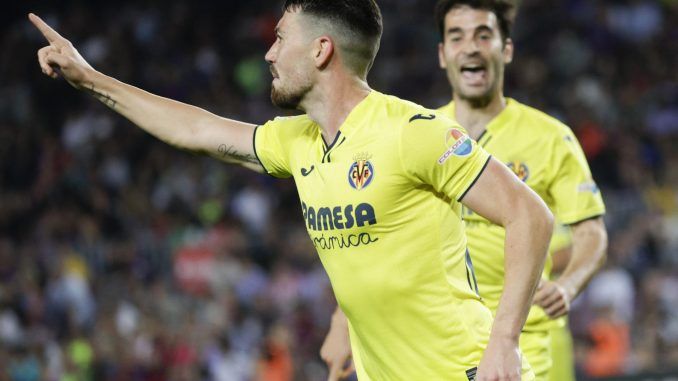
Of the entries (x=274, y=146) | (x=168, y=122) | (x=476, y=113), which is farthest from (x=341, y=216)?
(x=476, y=113)

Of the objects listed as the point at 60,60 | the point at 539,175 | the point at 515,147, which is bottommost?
the point at 539,175

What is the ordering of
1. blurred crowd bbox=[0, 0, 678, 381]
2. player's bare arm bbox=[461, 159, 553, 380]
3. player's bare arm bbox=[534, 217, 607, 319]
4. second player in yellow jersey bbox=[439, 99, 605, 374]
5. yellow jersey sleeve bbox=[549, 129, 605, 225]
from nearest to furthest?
player's bare arm bbox=[461, 159, 553, 380] < player's bare arm bbox=[534, 217, 607, 319] < second player in yellow jersey bbox=[439, 99, 605, 374] < yellow jersey sleeve bbox=[549, 129, 605, 225] < blurred crowd bbox=[0, 0, 678, 381]

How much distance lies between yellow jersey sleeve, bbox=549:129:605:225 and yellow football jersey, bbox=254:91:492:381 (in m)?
1.58

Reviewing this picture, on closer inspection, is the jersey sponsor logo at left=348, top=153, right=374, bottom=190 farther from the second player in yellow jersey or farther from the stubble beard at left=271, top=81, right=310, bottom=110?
the second player in yellow jersey

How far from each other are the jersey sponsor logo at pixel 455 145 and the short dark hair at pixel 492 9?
1.91m

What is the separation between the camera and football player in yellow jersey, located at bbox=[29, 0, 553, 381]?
3555mm

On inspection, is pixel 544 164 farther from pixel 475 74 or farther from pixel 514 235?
pixel 514 235

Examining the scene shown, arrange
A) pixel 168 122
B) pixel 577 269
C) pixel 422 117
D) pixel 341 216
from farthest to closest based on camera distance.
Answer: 1. pixel 577 269
2. pixel 168 122
3. pixel 341 216
4. pixel 422 117

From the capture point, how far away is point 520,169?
17.4 ft

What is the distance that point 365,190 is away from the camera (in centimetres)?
373

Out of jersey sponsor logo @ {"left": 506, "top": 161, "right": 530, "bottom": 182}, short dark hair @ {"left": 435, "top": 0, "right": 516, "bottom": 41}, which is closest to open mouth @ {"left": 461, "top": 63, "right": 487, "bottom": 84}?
short dark hair @ {"left": 435, "top": 0, "right": 516, "bottom": 41}

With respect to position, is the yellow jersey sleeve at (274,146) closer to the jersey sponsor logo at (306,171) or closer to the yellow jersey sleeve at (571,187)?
the jersey sponsor logo at (306,171)

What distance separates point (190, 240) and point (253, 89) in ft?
9.58

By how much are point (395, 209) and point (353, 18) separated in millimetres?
700
